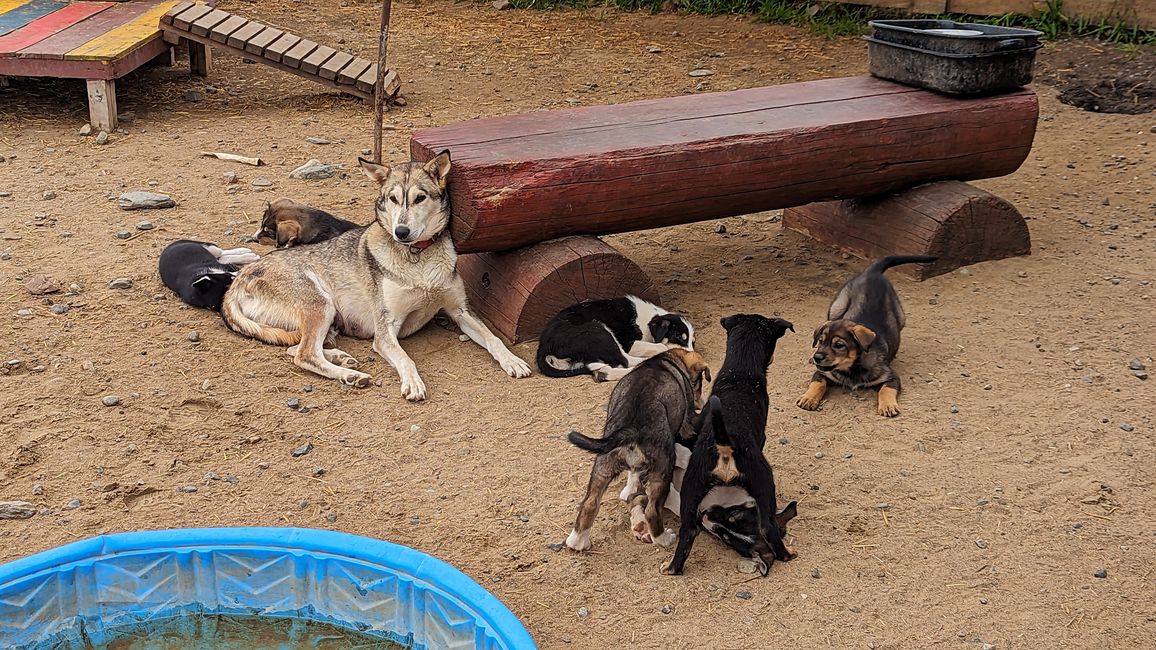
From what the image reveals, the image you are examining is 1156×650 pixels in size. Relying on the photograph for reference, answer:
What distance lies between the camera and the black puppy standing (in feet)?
12.9

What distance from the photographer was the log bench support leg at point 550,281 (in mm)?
5820

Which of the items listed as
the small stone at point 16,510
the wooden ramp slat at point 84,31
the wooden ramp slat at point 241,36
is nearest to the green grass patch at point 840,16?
the wooden ramp slat at point 241,36

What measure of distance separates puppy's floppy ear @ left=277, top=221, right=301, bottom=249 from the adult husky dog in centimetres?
43

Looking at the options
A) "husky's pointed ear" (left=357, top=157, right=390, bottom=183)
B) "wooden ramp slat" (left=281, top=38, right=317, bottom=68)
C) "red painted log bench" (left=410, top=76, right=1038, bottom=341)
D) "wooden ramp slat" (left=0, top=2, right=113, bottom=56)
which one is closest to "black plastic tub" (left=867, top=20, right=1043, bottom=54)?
"red painted log bench" (left=410, top=76, right=1038, bottom=341)

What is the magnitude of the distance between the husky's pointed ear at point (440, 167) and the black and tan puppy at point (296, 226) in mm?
1231

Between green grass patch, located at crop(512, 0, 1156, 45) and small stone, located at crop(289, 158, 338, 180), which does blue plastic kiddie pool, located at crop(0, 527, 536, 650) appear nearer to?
small stone, located at crop(289, 158, 338, 180)

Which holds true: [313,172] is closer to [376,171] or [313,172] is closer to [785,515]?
[376,171]

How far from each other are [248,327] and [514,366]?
1.45 metres

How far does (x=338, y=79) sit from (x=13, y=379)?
501 cm

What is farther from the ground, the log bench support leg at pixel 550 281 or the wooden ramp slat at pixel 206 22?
the wooden ramp slat at pixel 206 22

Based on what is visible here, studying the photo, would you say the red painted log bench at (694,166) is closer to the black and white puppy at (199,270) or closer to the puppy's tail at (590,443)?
the black and white puppy at (199,270)

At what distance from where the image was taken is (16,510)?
4371 millimetres

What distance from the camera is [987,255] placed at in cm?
674

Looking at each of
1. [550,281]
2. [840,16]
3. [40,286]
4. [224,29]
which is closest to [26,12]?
[224,29]
